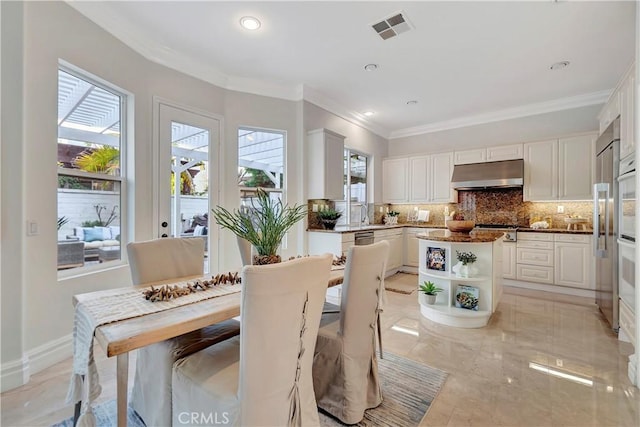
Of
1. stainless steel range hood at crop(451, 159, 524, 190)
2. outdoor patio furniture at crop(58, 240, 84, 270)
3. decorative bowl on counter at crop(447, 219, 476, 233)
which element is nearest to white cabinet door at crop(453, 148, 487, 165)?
stainless steel range hood at crop(451, 159, 524, 190)

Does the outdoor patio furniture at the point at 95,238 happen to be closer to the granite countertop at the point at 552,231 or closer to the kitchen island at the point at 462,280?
the kitchen island at the point at 462,280

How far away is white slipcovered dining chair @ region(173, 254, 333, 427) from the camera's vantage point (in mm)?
1093

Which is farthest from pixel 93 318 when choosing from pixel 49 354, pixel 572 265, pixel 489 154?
pixel 489 154

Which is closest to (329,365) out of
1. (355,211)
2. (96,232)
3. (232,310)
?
(232,310)

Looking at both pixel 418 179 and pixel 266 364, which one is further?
pixel 418 179

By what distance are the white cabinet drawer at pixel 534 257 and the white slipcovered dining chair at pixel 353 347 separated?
12.5 feet

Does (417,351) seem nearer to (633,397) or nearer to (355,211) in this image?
(633,397)

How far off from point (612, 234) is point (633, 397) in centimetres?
163

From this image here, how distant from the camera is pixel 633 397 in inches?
74.5

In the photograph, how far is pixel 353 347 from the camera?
167 cm

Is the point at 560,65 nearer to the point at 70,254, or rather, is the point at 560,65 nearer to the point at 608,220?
the point at 608,220

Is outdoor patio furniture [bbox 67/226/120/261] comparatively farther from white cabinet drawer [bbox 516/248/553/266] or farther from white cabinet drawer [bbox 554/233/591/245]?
white cabinet drawer [bbox 554/233/591/245]

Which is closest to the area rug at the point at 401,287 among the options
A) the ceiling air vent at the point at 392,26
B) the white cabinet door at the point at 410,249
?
the white cabinet door at the point at 410,249

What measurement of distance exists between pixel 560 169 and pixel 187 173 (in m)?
5.40
